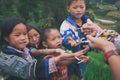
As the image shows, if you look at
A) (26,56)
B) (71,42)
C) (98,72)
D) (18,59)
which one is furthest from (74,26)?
(98,72)

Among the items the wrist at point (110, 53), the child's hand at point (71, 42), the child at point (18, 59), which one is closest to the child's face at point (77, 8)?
the child's hand at point (71, 42)

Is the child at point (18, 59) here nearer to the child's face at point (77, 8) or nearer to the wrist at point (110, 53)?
the wrist at point (110, 53)

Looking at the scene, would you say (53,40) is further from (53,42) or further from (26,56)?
(26,56)

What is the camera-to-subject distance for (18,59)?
Answer: 3035mm

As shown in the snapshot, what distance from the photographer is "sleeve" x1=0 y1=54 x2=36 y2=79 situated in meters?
2.99

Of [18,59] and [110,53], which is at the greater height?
[110,53]

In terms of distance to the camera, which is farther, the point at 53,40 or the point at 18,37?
the point at 53,40

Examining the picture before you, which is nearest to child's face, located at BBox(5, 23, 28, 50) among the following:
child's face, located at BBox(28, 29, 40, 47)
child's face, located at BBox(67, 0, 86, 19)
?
child's face, located at BBox(28, 29, 40, 47)

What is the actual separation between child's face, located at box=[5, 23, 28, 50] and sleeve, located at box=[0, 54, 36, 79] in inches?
5.3

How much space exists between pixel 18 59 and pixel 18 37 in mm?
211

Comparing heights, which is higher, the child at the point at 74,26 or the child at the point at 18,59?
the child at the point at 18,59

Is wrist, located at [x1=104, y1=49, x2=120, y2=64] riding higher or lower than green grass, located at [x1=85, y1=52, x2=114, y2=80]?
higher

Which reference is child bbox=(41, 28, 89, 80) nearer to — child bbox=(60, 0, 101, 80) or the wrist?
child bbox=(60, 0, 101, 80)

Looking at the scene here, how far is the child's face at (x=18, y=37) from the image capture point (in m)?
3.14
